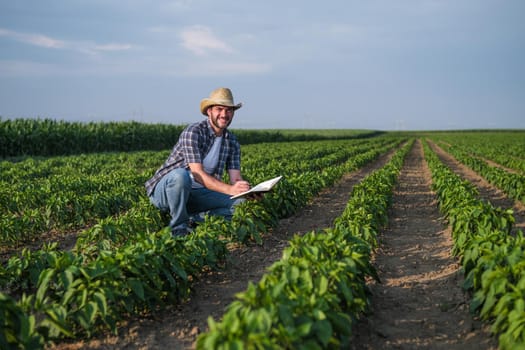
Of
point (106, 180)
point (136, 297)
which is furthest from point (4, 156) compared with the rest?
point (136, 297)

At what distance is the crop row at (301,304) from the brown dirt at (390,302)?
42 cm

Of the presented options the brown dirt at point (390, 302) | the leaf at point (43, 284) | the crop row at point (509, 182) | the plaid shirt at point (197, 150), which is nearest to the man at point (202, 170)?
the plaid shirt at point (197, 150)

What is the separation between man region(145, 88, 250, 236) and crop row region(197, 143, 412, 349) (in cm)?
225

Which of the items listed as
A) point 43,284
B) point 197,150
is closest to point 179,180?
point 197,150

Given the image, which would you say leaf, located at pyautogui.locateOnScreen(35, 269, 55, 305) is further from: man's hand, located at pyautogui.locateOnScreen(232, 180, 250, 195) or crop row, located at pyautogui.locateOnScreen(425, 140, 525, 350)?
crop row, located at pyautogui.locateOnScreen(425, 140, 525, 350)

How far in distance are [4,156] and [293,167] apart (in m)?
17.9

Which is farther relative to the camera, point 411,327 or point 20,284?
point 20,284

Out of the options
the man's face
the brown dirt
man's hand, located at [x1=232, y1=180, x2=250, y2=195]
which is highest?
the man's face

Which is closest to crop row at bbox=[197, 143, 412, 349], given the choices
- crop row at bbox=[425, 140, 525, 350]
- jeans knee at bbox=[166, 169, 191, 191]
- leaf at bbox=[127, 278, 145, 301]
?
leaf at bbox=[127, 278, 145, 301]

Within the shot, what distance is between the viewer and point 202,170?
6297 millimetres

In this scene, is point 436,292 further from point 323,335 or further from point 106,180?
point 106,180

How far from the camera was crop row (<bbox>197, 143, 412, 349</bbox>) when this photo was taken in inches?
101

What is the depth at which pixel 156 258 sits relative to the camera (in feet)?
13.2

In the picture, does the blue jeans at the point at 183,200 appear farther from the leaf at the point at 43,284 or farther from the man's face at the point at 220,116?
the leaf at the point at 43,284
